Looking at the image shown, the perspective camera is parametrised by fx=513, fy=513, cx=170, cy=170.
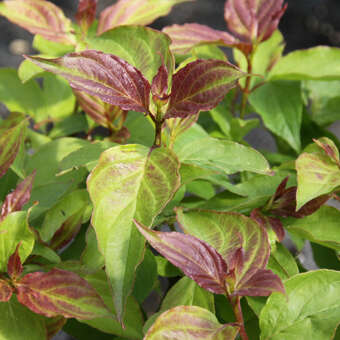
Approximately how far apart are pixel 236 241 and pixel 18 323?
0.18m

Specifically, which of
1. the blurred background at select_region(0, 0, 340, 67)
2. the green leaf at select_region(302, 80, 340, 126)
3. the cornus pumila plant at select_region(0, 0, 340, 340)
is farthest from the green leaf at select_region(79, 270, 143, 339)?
the blurred background at select_region(0, 0, 340, 67)

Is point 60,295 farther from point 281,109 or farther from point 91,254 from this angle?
point 281,109

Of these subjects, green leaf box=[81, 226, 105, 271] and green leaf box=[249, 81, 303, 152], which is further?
green leaf box=[249, 81, 303, 152]

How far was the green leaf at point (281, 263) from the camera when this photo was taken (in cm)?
44

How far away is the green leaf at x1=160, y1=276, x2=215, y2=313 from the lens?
Answer: 418mm

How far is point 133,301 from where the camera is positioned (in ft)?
1.48

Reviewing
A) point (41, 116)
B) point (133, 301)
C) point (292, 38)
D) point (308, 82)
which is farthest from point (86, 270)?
point (292, 38)

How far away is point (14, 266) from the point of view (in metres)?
0.40

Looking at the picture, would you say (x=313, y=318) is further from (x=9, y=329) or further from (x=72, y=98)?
(x=72, y=98)

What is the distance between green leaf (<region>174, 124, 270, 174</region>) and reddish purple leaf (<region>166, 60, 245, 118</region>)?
0.05 m

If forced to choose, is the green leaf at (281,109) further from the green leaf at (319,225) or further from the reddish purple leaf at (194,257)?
the reddish purple leaf at (194,257)

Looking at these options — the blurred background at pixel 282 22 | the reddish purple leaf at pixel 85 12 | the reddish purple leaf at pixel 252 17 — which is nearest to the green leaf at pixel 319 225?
the reddish purple leaf at pixel 252 17

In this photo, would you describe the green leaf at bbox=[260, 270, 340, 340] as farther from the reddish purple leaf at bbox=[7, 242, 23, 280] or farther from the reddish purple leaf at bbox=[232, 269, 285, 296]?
the reddish purple leaf at bbox=[7, 242, 23, 280]

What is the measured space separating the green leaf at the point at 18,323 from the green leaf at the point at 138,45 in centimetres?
22
